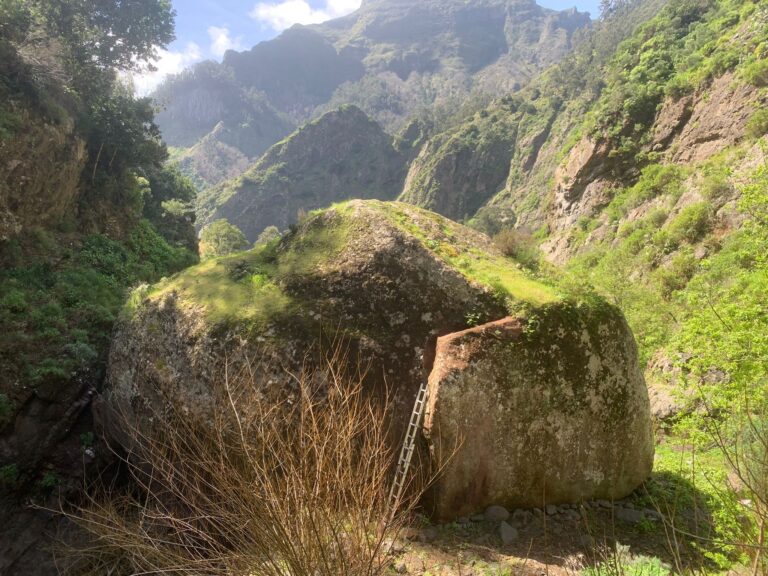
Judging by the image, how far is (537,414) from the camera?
24.4 feet

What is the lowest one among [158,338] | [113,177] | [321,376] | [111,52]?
[321,376]

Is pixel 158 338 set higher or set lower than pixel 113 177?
lower

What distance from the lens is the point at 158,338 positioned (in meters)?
9.12

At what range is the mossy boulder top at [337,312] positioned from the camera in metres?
8.06

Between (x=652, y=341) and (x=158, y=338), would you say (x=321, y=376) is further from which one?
(x=652, y=341)

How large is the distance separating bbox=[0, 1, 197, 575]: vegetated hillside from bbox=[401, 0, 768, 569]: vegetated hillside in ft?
37.7

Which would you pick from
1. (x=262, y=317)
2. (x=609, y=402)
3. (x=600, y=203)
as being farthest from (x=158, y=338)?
(x=600, y=203)

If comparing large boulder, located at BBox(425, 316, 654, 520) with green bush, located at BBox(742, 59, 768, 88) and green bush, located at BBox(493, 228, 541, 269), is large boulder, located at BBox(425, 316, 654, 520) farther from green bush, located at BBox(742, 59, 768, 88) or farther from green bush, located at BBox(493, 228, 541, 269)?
green bush, located at BBox(742, 59, 768, 88)

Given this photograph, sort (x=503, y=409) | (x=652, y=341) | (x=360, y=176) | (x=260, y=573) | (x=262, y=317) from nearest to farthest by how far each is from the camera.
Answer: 1. (x=260, y=573)
2. (x=503, y=409)
3. (x=262, y=317)
4. (x=652, y=341)
5. (x=360, y=176)

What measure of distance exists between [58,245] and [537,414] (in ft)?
57.0

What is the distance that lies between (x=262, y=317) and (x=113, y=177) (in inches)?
660

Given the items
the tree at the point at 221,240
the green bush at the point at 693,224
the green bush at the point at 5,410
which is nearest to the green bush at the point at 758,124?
the green bush at the point at 693,224

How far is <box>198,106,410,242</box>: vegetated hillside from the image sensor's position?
361 ft

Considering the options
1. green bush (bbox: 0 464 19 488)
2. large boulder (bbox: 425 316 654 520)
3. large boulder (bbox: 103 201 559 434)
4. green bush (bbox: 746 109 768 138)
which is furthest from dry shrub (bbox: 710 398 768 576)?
green bush (bbox: 746 109 768 138)
